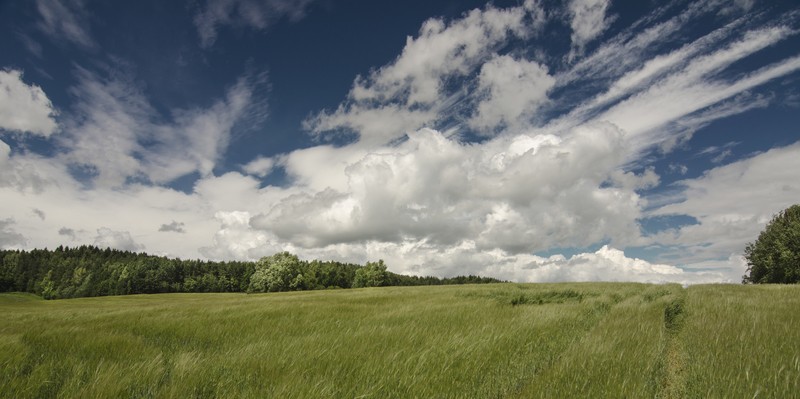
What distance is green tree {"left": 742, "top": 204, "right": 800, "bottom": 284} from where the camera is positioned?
44438mm

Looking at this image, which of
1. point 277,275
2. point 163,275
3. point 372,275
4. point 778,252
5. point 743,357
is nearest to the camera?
point 743,357

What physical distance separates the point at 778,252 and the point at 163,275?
127978mm

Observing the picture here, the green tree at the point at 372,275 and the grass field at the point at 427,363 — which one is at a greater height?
the green tree at the point at 372,275

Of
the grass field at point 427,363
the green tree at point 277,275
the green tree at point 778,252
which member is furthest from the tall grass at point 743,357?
the green tree at point 277,275

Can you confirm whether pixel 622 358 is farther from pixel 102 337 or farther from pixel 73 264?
pixel 73 264

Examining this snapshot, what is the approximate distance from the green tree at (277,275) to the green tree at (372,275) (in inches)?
787

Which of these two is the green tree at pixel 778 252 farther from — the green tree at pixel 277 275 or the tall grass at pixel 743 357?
the green tree at pixel 277 275

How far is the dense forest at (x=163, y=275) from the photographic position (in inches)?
3627

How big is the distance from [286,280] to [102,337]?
86.8 m

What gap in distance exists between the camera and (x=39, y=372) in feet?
15.8

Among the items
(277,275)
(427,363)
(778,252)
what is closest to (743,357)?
(427,363)

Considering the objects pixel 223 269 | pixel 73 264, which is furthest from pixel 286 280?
pixel 73 264

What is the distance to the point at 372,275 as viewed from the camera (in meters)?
109

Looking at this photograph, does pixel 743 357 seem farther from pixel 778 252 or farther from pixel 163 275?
pixel 163 275
